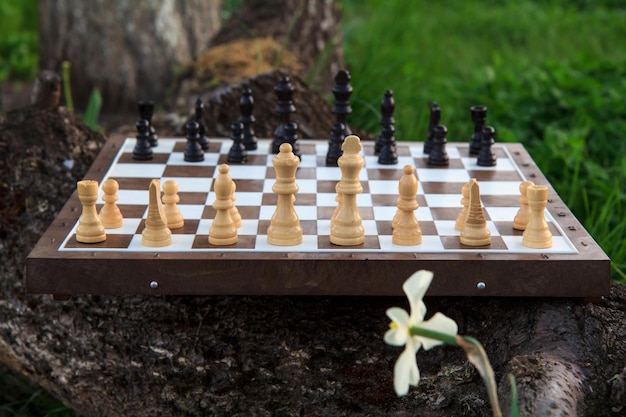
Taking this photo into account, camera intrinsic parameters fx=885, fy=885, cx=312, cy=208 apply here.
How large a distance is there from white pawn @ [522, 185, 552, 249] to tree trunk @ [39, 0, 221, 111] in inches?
163

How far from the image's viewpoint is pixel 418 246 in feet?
8.28

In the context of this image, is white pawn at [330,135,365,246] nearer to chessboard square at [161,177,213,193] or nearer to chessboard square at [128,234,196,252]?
chessboard square at [128,234,196,252]

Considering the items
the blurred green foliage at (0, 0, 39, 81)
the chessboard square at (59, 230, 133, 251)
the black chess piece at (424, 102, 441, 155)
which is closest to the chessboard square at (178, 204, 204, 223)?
the chessboard square at (59, 230, 133, 251)

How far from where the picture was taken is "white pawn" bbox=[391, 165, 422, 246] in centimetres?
252

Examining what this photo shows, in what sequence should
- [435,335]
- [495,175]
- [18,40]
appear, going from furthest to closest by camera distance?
[18,40], [495,175], [435,335]

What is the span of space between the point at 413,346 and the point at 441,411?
982mm

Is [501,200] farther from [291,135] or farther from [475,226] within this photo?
[291,135]

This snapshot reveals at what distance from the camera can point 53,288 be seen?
2.44 meters

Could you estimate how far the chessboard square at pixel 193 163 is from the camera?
332cm

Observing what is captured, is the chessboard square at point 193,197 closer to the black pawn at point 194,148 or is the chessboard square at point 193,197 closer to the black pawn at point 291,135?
the black pawn at point 194,148

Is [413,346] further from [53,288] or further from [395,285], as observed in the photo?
[53,288]

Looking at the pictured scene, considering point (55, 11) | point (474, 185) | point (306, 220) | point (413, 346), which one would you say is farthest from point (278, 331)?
point (55, 11)

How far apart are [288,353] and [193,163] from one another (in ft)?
3.19

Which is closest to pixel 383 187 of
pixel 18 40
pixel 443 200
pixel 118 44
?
pixel 443 200
